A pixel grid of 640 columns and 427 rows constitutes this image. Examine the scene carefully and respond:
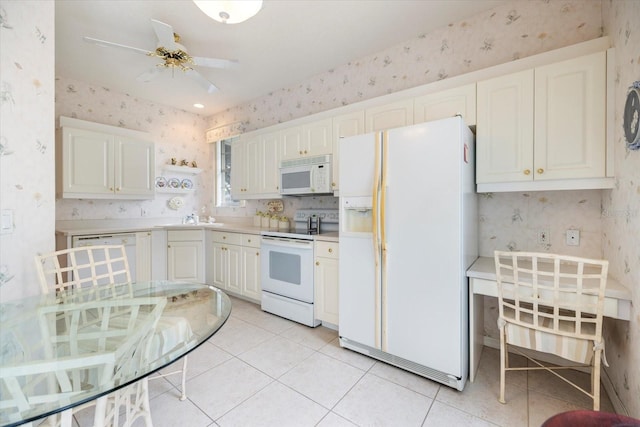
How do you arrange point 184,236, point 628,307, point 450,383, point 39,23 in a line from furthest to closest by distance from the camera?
point 184,236
point 450,383
point 39,23
point 628,307

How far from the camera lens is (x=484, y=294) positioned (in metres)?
1.78

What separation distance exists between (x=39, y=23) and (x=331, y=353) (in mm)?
3011

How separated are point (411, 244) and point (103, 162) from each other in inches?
148

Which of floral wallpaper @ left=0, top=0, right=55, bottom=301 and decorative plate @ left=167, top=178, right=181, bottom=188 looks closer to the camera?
floral wallpaper @ left=0, top=0, right=55, bottom=301

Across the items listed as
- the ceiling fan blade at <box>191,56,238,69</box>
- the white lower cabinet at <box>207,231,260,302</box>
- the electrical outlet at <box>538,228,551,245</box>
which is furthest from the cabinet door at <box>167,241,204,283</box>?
the electrical outlet at <box>538,228,551,245</box>

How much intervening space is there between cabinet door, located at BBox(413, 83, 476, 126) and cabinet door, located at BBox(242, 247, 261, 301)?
7.47ft

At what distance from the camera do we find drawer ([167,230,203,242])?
373 cm

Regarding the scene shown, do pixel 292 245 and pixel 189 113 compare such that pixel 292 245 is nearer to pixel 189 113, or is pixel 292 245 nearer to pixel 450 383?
pixel 450 383

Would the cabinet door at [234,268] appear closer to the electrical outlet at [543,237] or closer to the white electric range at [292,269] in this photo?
the white electric range at [292,269]

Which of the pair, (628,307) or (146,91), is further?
(146,91)

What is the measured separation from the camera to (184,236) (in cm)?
376

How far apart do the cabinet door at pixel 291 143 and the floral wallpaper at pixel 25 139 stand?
2.03m

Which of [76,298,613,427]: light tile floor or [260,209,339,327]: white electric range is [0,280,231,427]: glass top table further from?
[260,209,339,327]: white electric range

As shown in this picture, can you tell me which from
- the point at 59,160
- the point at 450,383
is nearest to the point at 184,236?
the point at 59,160
